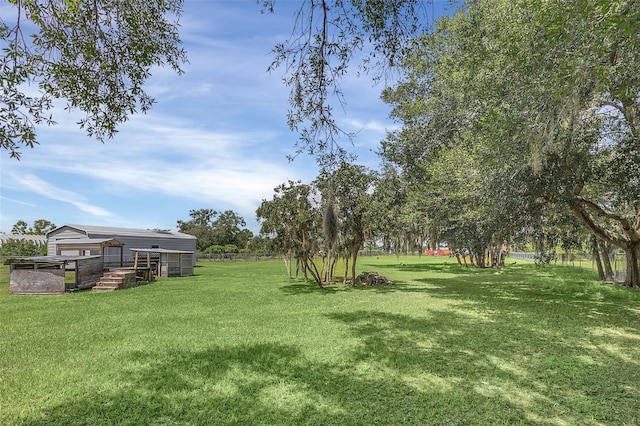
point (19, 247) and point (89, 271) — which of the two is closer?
point (89, 271)

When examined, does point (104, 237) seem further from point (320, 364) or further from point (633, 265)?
point (633, 265)

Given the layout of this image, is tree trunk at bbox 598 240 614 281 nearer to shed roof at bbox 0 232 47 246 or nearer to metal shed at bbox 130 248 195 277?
metal shed at bbox 130 248 195 277

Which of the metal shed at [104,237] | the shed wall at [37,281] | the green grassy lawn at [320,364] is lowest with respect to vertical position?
the green grassy lawn at [320,364]

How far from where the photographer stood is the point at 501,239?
11883 mm

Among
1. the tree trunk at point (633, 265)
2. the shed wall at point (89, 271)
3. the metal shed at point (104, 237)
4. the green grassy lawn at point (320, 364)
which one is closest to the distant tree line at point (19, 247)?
the metal shed at point (104, 237)

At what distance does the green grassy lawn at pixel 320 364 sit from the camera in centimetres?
364

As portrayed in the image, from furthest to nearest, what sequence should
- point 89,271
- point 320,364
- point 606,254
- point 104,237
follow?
point 104,237 → point 606,254 → point 89,271 → point 320,364

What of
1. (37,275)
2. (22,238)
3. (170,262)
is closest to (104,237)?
(170,262)

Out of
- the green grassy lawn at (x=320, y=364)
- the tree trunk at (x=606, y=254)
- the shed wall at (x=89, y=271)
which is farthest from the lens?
the tree trunk at (x=606, y=254)

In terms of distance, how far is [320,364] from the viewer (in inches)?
201

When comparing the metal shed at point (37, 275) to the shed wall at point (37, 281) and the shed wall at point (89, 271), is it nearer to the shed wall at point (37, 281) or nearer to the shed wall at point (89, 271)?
the shed wall at point (37, 281)

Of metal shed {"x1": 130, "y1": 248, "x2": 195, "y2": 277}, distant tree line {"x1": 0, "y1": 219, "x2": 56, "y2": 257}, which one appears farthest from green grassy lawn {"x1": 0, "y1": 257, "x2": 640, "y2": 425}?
distant tree line {"x1": 0, "y1": 219, "x2": 56, "y2": 257}

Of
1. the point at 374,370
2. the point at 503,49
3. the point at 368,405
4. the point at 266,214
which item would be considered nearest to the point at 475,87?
the point at 503,49

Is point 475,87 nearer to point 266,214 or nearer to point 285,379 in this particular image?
point 285,379
